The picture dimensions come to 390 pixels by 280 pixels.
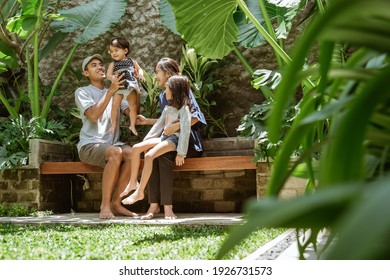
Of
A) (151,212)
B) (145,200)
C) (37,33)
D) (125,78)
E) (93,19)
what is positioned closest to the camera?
(151,212)

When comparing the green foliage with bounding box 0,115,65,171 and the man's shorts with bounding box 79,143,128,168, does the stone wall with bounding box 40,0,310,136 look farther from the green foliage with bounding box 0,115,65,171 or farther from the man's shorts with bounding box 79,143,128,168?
the man's shorts with bounding box 79,143,128,168

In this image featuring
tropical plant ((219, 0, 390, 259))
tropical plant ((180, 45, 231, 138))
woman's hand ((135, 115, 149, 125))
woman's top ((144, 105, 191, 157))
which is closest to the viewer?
tropical plant ((219, 0, 390, 259))

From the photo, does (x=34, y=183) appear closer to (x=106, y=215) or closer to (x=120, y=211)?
(x=120, y=211)

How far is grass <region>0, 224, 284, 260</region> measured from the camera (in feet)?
6.96

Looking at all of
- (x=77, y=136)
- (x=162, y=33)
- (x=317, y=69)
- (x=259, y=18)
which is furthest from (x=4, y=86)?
(x=317, y=69)

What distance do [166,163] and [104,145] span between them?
0.63 m

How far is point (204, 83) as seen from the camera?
5.27 meters

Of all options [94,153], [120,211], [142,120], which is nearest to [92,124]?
[94,153]

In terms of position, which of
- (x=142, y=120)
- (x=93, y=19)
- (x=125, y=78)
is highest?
(x=93, y=19)

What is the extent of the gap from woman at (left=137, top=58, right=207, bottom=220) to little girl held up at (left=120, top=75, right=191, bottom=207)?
73 mm

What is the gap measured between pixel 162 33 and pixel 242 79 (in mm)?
1173

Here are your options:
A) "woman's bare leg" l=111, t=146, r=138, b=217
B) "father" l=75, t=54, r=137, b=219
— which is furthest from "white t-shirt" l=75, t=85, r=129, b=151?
"woman's bare leg" l=111, t=146, r=138, b=217

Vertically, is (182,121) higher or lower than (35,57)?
lower

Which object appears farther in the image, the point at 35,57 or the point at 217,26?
the point at 35,57
